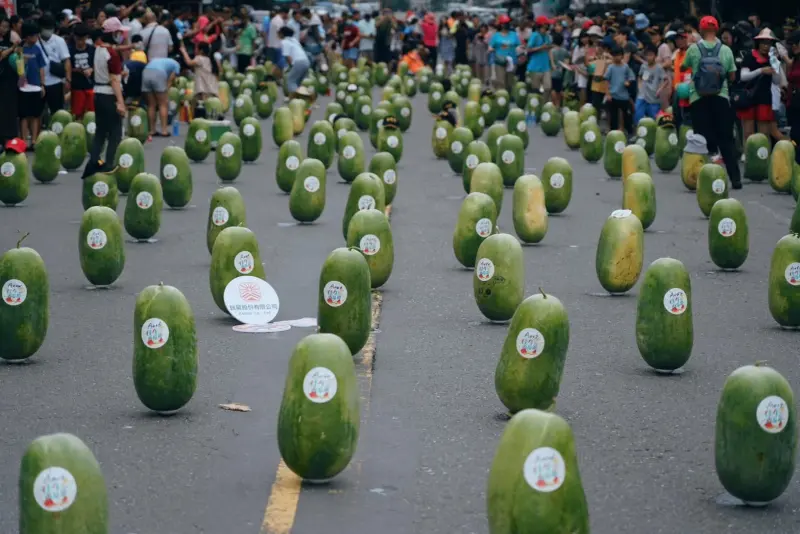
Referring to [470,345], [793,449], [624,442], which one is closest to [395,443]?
[624,442]

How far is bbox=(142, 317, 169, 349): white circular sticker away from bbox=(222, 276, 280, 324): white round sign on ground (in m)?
2.90

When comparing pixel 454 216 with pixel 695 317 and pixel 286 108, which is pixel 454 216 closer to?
pixel 695 317

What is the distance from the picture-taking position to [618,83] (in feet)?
86.9

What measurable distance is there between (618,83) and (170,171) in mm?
10833

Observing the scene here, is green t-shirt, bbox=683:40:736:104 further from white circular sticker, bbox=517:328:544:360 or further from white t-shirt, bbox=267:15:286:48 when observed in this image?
white t-shirt, bbox=267:15:286:48

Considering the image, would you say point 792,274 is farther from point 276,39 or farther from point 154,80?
point 276,39

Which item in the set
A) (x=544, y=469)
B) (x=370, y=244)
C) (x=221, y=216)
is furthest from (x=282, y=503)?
(x=221, y=216)

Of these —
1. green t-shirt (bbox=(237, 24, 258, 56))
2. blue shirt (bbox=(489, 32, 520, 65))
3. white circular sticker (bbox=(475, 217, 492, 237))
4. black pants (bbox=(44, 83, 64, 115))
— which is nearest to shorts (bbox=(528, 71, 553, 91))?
blue shirt (bbox=(489, 32, 520, 65))

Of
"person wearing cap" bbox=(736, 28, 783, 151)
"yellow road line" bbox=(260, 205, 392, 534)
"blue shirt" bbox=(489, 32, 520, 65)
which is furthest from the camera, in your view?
"blue shirt" bbox=(489, 32, 520, 65)

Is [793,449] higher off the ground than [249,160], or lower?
higher

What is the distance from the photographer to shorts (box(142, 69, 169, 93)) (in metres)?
25.5

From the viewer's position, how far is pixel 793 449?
6945 millimetres

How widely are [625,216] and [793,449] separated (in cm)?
545

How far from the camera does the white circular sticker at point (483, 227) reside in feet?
44.3
